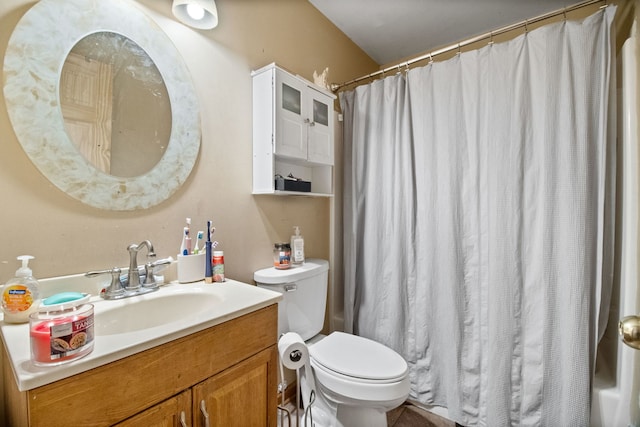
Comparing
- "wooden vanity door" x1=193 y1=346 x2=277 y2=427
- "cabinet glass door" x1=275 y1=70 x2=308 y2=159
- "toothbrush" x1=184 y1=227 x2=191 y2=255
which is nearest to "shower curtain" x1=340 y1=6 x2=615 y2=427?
"cabinet glass door" x1=275 y1=70 x2=308 y2=159

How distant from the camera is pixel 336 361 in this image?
1.23 metres

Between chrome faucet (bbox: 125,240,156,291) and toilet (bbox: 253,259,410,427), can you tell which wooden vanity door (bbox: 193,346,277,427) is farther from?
chrome faucet (bbox: 125,240,156,291)

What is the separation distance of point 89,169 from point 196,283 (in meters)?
0.53

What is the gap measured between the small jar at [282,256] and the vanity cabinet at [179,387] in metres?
0.51

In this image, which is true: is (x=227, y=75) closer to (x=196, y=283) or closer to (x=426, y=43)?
(x=196, y=283)

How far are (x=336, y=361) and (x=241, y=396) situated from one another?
515 millimetres

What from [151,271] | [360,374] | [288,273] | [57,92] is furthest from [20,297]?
[360,374]

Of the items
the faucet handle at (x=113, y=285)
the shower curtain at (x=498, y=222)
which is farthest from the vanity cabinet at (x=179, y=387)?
the shower curtain at (x=498, y=222)

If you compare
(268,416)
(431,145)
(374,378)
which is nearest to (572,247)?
(431,145)

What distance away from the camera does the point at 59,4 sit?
2.73ft

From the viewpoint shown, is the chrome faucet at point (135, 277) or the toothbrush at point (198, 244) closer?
the chrome faucet at point (135, 277)

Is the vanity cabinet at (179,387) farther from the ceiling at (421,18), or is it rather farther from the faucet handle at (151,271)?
the ceiling at (421,18)

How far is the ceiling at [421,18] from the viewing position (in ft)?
5.70

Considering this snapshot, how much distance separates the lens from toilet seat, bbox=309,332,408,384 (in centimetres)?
113
